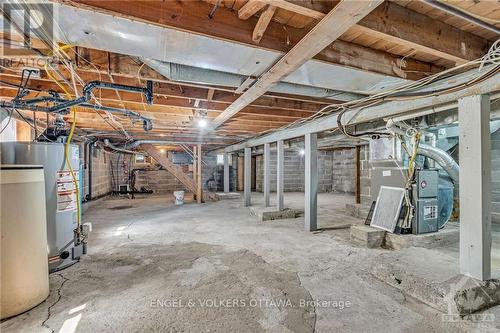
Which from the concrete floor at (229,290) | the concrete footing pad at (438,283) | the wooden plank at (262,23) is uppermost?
the wooden plank at (262,23)

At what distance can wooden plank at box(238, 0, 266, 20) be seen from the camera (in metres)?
1.22

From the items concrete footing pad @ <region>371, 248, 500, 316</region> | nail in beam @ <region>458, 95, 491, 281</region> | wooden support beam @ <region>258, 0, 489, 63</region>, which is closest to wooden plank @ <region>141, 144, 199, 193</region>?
concrete footing pad @ <region>371, 248, 500, 316</region>

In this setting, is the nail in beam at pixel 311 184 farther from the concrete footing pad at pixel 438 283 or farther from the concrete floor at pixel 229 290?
the concrete footing pad at pixel 438 283

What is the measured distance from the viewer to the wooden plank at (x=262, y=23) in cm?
121

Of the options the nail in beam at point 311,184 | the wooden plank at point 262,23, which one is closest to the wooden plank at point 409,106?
the nail in beam at point 311,184

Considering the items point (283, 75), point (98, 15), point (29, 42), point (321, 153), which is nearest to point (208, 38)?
point (98, 15)

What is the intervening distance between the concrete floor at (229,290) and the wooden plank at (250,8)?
1889 millimetres

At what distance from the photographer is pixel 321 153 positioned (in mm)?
9938

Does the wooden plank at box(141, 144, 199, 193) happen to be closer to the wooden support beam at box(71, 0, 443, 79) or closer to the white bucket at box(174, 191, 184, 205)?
the white bucket at box(174, 191, 184, 205)

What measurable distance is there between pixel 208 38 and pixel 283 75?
65 cm

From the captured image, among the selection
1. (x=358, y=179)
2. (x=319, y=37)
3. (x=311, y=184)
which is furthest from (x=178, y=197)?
(x=319, y=37)

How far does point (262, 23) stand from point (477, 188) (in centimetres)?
192

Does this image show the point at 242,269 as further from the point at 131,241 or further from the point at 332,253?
the point at 131,241

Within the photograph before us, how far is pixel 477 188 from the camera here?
69.1 inches
